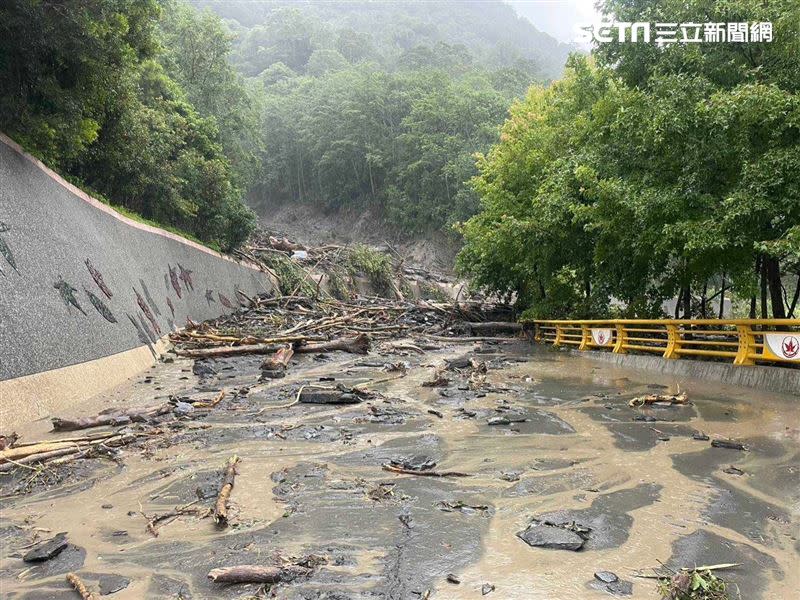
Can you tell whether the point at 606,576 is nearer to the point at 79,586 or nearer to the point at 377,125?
the point at 79,586

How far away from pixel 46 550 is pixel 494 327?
23549mm

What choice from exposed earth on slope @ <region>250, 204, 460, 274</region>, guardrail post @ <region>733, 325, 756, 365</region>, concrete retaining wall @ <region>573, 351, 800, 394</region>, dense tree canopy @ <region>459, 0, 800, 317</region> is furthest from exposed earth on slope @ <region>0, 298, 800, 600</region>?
exposed earth on slope @ <region>250, 204, 460, 274</region>

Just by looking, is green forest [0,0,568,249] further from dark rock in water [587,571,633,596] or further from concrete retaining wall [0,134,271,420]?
dark rock in water [587,571,633,596]

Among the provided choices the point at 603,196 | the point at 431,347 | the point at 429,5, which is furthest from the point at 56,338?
the point at 429,5

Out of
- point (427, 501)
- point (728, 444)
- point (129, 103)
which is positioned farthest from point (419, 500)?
point (129, 103)

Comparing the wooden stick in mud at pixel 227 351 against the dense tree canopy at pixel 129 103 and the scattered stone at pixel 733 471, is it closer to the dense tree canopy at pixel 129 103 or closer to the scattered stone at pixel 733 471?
the dense tree canopy at pixel 129 103

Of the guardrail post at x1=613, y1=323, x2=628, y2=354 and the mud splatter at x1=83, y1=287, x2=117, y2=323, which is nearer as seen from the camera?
the mud splatter at x1=83, y1=287, x2=117, y2=323

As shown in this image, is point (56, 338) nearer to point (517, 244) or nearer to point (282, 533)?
point (282, 533)

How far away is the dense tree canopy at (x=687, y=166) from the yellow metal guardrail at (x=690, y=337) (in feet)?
3.22

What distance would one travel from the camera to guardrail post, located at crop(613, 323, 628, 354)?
15920mm

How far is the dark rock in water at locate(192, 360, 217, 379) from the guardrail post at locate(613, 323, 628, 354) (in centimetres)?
1122

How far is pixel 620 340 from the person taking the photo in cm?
1608

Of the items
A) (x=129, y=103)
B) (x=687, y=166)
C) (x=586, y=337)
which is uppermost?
(x=129, y=103)

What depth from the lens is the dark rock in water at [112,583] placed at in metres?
3.46
